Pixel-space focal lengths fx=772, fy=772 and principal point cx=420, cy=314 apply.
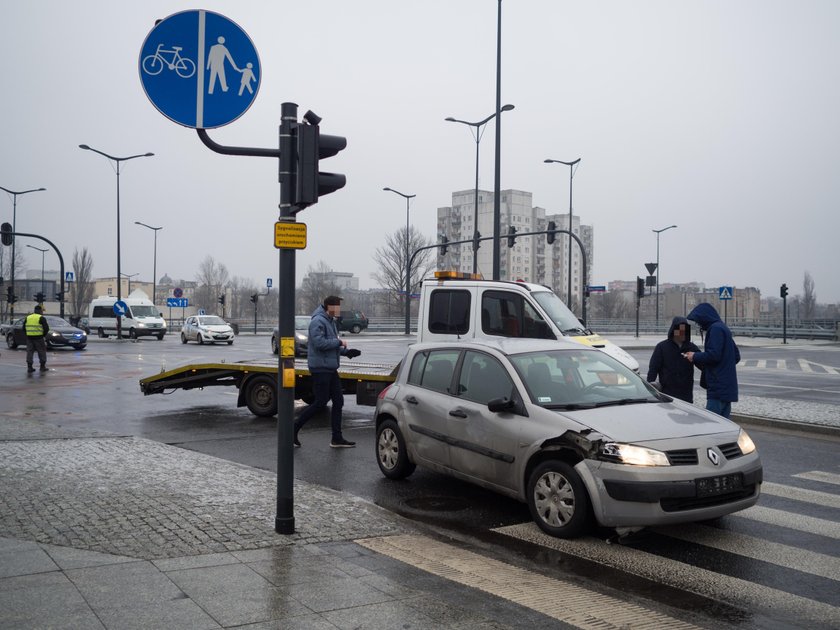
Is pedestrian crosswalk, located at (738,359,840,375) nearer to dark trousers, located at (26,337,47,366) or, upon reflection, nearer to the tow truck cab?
the tow truck cab

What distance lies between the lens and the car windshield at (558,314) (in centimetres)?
1198

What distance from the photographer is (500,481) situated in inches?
258

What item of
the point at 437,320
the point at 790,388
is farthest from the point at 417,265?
the point at 437,320

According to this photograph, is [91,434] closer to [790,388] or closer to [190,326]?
[790,388]

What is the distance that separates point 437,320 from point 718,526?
6.50 metres

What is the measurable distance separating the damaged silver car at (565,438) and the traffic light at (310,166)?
2.29m

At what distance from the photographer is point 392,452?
8133mm

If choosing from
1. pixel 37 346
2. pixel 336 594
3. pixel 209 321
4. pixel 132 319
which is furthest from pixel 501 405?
pixel 132 319

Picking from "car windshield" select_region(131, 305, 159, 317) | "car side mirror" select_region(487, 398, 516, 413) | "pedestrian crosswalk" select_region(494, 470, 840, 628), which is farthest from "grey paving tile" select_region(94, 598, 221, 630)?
"car windshield" select_region(131, 305, 159, 317)

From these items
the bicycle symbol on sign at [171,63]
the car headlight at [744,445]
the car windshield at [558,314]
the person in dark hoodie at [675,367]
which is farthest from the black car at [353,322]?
the bicycle symbol on sign at [171,63]

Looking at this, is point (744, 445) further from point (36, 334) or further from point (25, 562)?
point (36, 334)

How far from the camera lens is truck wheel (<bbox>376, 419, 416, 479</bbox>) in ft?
26.2

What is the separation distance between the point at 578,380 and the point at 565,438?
1.09 metres

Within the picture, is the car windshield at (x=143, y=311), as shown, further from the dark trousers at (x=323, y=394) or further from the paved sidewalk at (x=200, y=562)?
the paved sidewalk at (x=200, y=562)
